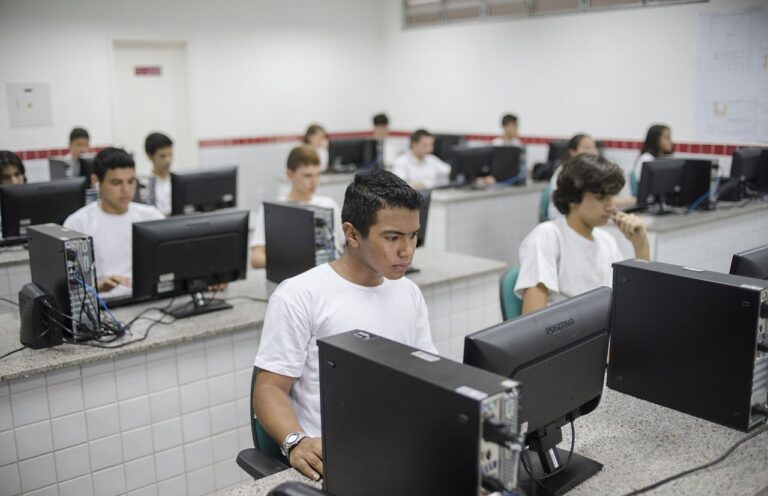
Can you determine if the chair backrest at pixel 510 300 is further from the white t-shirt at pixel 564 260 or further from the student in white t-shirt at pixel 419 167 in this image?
the student in white t-shirt at pixel 419 167

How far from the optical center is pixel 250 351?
2.90m

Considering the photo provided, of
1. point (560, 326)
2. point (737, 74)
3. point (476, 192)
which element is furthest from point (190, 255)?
point (476, 192)

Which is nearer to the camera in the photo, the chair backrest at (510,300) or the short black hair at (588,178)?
the short black hair at (588,178)

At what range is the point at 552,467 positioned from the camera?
1.68m

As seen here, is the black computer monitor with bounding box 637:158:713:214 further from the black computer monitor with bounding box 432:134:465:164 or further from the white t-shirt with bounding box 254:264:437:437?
the black computer monitor with bounding box 432:134:465:164

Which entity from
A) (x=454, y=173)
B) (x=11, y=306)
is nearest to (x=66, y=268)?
(x=11, y=306)

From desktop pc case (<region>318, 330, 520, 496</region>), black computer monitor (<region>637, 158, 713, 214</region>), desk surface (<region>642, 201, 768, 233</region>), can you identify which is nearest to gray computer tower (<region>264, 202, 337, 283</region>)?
desktop pc case (<region>318, 330, 520, 496</region>)

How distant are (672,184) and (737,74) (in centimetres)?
239

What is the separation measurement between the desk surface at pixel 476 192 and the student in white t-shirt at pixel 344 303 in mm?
3790

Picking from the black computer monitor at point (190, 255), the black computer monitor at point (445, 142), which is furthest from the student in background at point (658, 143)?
the black computer monitor at point (190, 255)

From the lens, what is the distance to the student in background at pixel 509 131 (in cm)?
776

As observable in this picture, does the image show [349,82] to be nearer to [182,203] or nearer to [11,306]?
[182,203]

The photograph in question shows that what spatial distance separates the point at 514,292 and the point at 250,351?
43.0 inches

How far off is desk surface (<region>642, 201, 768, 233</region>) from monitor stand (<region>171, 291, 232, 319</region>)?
240cm
